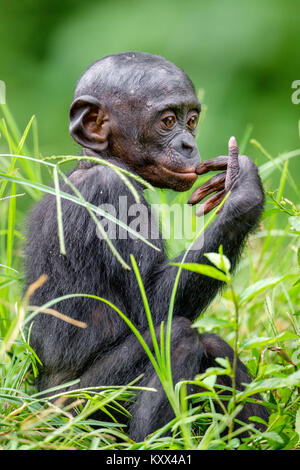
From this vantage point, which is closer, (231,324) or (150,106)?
(231,324)

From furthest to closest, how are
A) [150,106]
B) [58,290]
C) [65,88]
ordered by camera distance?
[65,88] → [150,106] → [58,290]

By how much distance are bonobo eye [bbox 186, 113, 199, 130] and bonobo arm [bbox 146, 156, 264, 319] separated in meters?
0.69

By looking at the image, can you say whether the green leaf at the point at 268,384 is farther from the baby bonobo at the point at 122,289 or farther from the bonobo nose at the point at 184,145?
the bonobo nose at the point at 184,145

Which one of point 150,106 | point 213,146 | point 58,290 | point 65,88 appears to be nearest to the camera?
point 58,290

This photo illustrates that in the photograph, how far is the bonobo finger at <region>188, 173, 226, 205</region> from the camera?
148 inches

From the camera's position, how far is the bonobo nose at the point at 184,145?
393 centimetres

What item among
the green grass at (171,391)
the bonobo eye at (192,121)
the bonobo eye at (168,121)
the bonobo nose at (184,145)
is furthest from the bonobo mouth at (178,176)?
the green grass at (171,391)

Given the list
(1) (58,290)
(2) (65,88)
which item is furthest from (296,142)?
(1) (58,290)

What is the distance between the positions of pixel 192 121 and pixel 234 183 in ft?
2.38

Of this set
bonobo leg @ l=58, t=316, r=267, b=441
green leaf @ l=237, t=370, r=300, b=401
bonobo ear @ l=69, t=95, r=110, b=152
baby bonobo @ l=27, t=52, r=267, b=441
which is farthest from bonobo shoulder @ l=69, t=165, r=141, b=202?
green leaf @ l=237, t=370, r=300, b=401
